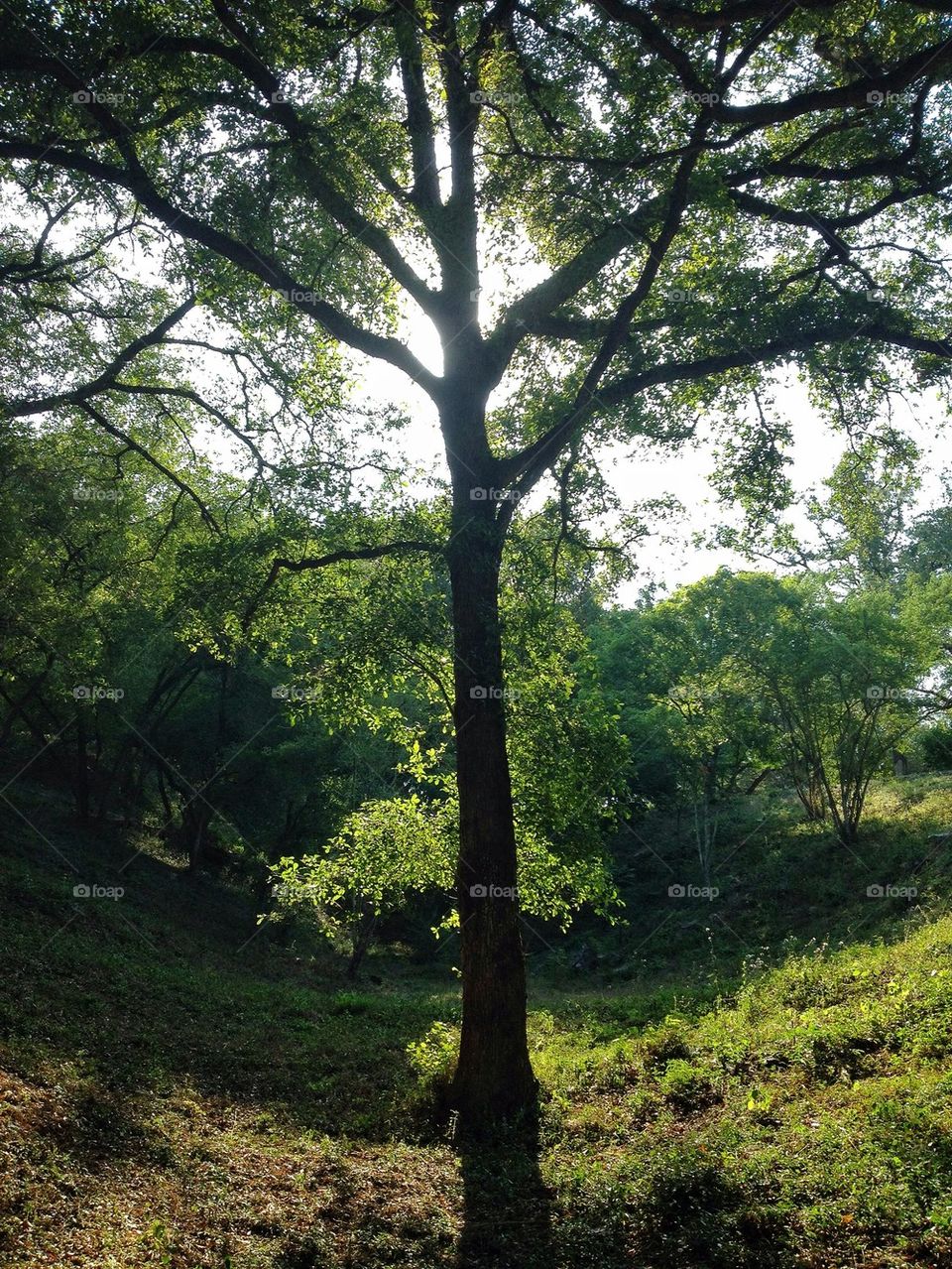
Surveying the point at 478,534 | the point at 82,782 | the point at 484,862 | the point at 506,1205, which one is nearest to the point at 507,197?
the point at 478,534

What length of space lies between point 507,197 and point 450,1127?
30.8ft

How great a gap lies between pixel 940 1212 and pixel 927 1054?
8.65 ft

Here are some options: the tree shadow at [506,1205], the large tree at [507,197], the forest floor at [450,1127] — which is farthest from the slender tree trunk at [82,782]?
the tree shadow at [506,1205]

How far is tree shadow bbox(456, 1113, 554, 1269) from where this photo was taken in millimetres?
5492

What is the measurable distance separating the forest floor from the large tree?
1.56 m

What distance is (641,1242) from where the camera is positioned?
5363 mm

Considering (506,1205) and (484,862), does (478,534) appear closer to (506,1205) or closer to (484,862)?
(484,862)

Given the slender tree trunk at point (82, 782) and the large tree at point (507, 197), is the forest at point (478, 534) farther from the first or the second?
the slender tree trunk at point (82, 782)

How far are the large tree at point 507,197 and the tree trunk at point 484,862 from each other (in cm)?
3

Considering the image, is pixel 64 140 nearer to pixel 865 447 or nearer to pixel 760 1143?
pixel 865 447

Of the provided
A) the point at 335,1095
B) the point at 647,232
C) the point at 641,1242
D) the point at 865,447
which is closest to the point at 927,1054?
the point at 641,1242

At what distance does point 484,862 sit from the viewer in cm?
838

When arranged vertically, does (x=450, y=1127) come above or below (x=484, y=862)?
below

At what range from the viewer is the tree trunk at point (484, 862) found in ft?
26.5
